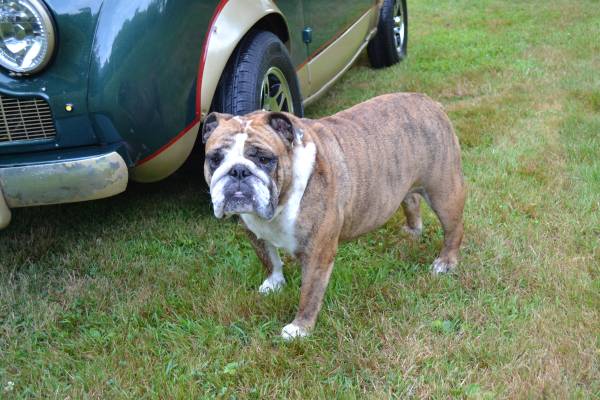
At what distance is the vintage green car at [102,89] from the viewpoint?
2705 millimetres

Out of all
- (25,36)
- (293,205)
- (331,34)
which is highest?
(25,36)

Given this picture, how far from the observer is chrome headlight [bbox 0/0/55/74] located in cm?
265

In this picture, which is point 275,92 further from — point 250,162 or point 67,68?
point 250,162

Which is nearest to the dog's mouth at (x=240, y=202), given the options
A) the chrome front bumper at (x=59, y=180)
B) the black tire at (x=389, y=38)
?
the chrome front bumper at (x=59, y=180)

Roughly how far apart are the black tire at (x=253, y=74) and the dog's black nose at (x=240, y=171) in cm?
101

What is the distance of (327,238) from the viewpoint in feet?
8.79

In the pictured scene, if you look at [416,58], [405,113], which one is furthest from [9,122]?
[416,58]

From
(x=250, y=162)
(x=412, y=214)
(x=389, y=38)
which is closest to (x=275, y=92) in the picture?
(x=412, y=214)

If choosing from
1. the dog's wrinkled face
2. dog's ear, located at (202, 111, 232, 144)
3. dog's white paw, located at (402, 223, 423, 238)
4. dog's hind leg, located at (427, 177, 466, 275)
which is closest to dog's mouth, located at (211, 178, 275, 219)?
the dog's wrinkled face

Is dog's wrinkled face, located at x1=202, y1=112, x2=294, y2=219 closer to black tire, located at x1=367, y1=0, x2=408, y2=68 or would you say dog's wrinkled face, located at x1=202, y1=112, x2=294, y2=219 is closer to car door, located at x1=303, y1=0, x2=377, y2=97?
car door, located at x1=303, y1=0, x2=377, y2=97

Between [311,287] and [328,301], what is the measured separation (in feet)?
0.99

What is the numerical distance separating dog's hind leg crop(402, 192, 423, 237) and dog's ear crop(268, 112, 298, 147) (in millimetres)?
1217

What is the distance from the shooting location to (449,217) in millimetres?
3182

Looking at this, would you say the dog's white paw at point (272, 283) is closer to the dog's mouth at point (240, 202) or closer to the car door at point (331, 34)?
the dog's mouth at point (240, 202)
